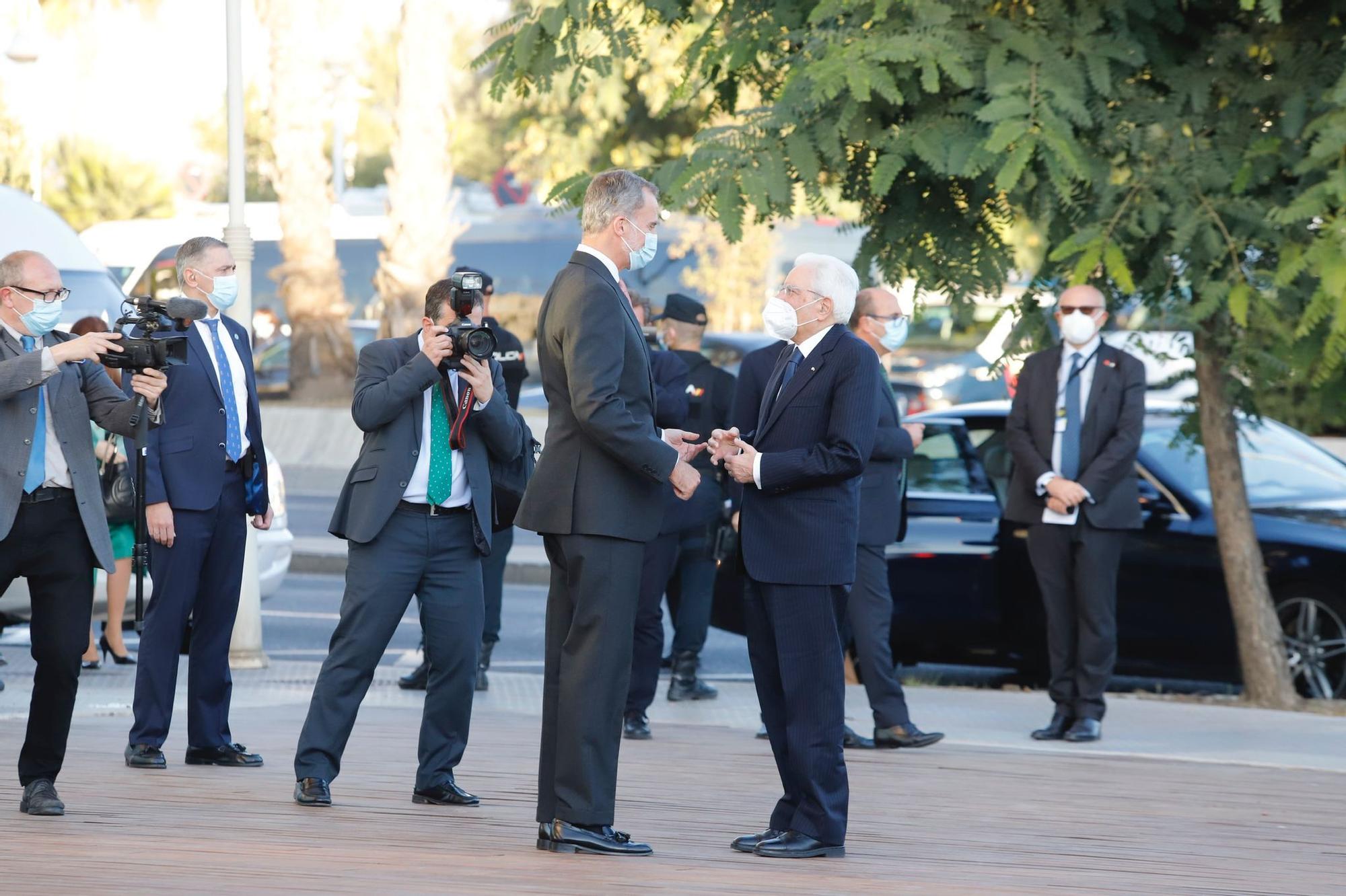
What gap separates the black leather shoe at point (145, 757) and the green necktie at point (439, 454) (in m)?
1.67

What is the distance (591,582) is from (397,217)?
65.3ft

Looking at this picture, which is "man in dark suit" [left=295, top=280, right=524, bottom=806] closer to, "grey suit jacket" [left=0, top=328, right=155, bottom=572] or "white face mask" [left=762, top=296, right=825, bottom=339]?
"grey suit jacket" [left=0, top=328, right=155, bottom=572]

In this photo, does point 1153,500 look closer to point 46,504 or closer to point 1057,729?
point 1057,729

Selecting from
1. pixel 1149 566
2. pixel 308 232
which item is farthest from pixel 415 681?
pixel 308 232

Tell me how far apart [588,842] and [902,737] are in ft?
9.91

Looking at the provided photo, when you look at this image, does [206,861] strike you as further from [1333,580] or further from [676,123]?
[676,123]

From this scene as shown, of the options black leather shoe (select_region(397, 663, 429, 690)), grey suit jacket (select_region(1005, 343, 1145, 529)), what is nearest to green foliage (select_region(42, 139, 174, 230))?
black leather shoe (select_region(397, 663, 429, 690))

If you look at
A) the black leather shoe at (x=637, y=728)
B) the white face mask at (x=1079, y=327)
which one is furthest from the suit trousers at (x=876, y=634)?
the white face mask at (x=1079, y=327)

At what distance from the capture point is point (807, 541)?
5.74 metres

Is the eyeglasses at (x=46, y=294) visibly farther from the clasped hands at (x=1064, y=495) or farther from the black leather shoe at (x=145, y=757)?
the clasped hands at (x=1064, y=495)

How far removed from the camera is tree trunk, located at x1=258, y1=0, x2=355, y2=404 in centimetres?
2467

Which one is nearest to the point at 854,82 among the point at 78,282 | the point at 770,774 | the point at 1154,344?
the point at 1154,344

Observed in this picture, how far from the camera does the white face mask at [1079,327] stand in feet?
28.4

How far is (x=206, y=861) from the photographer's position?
16.6 ft
